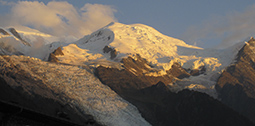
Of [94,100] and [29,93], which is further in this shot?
[94,100]

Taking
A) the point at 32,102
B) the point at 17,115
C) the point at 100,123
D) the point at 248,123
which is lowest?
the point at 248,123

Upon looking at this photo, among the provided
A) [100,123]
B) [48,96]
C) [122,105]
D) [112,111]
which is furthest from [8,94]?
[122,105]

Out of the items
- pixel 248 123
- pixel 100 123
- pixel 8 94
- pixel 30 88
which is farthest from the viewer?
pixel 248 123

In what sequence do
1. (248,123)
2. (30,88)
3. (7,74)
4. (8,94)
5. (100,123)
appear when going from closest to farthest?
(8,94), (100,123), (30,88), (7,74), (248,123)

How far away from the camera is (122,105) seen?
189m

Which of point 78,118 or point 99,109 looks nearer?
point 78,118

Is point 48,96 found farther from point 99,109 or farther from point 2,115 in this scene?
point 2,115

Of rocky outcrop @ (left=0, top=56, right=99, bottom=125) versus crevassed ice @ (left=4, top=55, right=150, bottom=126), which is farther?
crevassed ice @ (left=4, top=55, right=150, bottom=126)

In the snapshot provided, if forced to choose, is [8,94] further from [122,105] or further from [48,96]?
[122,105]

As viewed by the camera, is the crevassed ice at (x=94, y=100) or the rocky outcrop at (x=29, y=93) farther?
the crevassed ice at (x=94, y=100)

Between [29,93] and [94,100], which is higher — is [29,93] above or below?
above

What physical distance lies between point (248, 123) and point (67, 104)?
10170 cm

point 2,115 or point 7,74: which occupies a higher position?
point 2,115

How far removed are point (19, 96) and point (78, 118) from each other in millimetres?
26571
